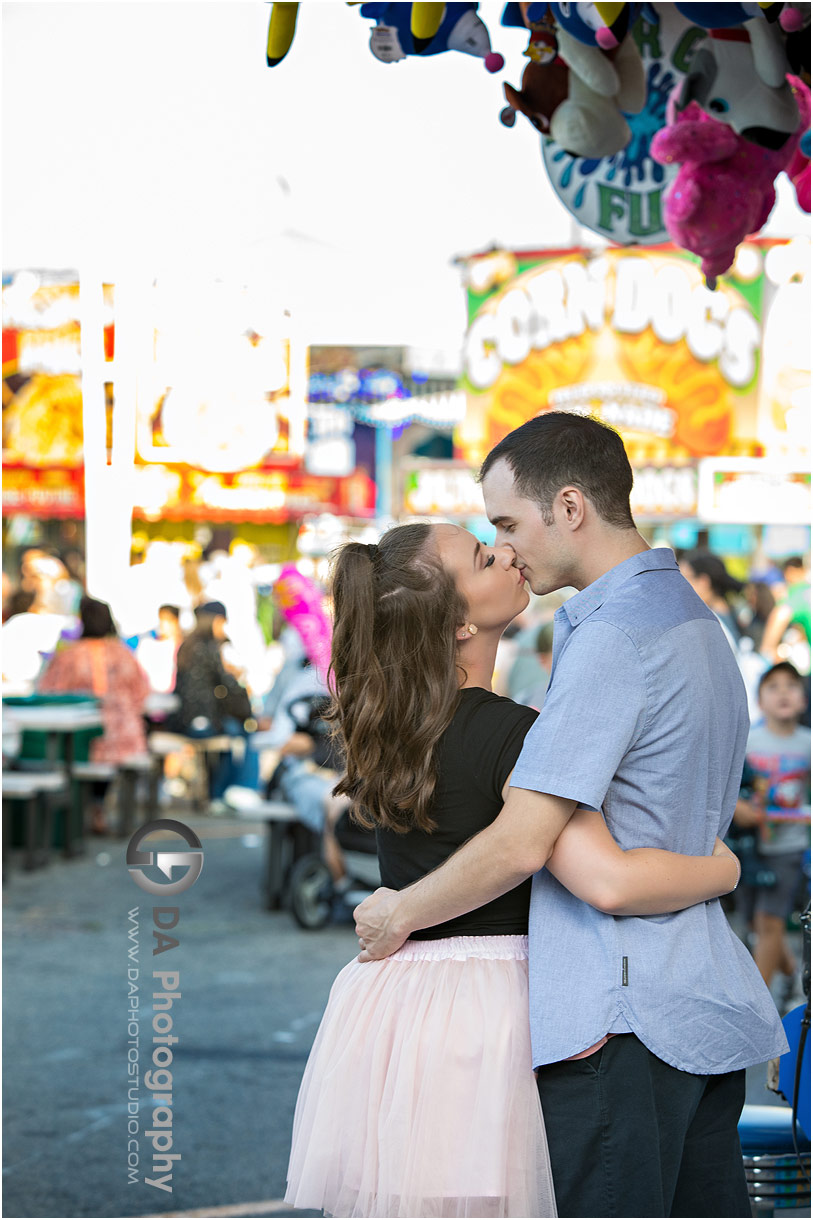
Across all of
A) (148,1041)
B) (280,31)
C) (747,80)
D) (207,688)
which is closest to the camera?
(280,31)

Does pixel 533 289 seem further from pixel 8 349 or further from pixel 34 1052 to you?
pixel 8 349

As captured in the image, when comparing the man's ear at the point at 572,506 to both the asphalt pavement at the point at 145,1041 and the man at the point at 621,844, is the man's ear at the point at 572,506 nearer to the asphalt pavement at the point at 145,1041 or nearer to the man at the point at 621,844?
the man at the point at 621,844

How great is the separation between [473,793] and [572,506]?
477 millimetres

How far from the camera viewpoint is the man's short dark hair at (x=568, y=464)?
75.9 inches

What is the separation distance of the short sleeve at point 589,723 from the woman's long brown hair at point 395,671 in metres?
0.23

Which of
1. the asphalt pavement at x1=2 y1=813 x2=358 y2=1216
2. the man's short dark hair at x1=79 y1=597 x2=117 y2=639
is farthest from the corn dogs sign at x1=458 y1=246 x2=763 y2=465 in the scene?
the asphalt pavement at x1=2 y1=813 x2=358 y2=1216

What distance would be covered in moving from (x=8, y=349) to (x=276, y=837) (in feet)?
32.4

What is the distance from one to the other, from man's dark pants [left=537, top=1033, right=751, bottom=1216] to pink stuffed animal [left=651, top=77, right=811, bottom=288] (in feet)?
6.37

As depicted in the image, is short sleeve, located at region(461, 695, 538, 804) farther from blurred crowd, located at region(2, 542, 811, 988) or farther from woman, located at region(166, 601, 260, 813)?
woman, located at region(166, 601, 260, 813)

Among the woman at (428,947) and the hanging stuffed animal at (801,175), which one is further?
the hanging stuffed animal at (801,175)

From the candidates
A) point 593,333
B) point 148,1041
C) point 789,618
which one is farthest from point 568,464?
point 593,333

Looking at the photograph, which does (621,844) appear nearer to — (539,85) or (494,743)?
(494,743)

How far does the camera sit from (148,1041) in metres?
4.85

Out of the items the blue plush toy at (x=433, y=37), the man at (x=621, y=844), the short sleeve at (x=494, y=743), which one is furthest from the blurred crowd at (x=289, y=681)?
the blue plush toy at (x=433, y=37)
